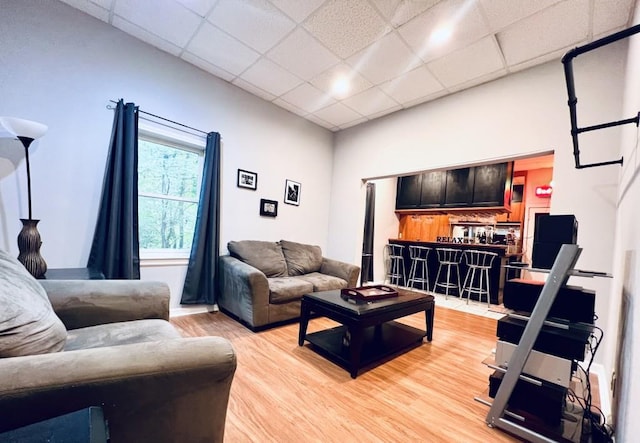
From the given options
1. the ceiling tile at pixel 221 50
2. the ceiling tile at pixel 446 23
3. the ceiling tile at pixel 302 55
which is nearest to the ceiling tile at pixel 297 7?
the ceiling tile at pixel 302 55

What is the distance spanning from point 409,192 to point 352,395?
5.26 m

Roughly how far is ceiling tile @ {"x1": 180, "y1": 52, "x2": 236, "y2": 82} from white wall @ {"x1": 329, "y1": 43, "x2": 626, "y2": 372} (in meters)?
2.22

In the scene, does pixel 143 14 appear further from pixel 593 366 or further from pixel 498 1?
pixel 593 366

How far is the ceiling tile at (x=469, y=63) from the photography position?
2.57m

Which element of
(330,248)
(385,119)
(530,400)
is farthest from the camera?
(330,248)

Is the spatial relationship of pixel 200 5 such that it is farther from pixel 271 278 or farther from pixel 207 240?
pixel 271 278

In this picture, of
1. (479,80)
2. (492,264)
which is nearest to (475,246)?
(492,264)

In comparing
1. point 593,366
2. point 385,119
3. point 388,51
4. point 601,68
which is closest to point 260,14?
point 388,51

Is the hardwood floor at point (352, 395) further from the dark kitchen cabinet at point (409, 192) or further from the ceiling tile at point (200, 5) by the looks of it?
the dark kitchen cabinet at point (409, 192)

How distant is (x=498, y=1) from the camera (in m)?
2.05

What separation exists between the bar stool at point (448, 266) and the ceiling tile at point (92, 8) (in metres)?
5.53

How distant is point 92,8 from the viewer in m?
2.37

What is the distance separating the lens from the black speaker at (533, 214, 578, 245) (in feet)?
4.63

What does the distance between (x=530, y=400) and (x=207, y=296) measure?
3.00m
